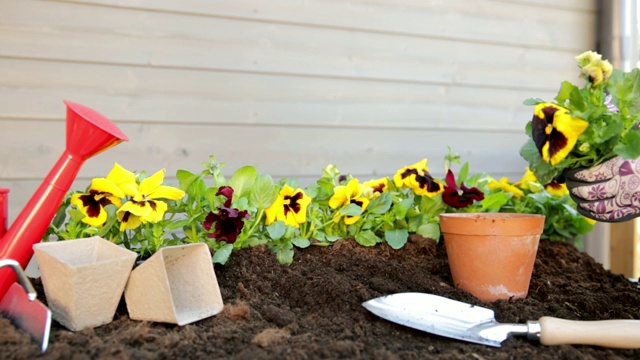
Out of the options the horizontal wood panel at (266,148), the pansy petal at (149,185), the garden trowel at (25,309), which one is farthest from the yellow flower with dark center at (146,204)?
the horizontal wood panel at (266,148)

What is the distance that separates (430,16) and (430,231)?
3.54ft

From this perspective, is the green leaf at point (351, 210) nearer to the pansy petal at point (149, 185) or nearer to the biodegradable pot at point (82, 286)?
the pansy petal at point (149, 185)

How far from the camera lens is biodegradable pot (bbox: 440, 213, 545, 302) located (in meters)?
1.21

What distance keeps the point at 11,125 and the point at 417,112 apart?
1.35 metres

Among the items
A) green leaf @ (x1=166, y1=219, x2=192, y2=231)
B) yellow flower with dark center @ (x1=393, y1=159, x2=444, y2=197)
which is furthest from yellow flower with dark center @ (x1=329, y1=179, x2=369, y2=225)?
green leaf @ (x1=166, y1=219, x2=192, y2=231)

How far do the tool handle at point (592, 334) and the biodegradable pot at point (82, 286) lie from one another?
0.68 metres

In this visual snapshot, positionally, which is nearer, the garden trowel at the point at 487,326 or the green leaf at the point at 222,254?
the garden trowel at the point at 487,326

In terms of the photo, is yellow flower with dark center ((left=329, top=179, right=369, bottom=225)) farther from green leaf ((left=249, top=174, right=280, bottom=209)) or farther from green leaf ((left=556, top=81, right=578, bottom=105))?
green leaf ((left=556, top=81, right=578, bottom=105))

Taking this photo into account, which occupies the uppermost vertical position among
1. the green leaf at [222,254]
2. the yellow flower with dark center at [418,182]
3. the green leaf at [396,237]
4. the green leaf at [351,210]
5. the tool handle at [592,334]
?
the yellow flower with dark center at [418,182]

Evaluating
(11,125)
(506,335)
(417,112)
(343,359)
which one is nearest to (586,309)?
(506,335)

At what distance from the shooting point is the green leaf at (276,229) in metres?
1.29

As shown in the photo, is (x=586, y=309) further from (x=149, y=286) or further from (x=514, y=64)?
(x=514, y=64)

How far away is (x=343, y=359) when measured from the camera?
2.77 ft

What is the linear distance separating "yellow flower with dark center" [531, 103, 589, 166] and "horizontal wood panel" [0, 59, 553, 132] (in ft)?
3.49
